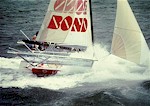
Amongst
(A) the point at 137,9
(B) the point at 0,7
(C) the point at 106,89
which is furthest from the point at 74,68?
(B) the point at 0,7

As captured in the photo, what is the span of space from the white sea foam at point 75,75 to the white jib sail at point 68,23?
10.3 ft

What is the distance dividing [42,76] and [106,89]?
235 inches

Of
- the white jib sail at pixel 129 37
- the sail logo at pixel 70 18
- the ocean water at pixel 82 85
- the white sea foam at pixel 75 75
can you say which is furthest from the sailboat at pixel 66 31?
the white jib sail at pixel 129 37

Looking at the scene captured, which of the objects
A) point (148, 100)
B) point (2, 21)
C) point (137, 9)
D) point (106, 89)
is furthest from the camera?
point (137, 9)

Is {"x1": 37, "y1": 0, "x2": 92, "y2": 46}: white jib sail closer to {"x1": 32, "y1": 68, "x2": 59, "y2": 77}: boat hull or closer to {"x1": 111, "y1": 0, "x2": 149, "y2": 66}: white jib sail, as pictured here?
{"x1": 32, "y1": 68, "x2": 59, "y2": 77}: boat hull

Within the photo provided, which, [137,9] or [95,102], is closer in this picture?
[95,102]

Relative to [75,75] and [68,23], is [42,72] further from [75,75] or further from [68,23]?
[68,23]

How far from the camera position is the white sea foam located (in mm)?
29172

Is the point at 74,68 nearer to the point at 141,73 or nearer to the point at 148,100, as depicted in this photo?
the point at 141,73

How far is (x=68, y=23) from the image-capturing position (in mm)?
29000

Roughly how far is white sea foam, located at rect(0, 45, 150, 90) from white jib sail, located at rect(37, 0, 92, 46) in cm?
315

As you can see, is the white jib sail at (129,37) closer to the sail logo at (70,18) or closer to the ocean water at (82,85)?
the ocean water at (82,85)

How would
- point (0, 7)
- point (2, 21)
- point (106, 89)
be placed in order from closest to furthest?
1. point (106, 89)
2. point (2, 21)
3. point (0, 7)

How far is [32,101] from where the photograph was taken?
85.3ft
